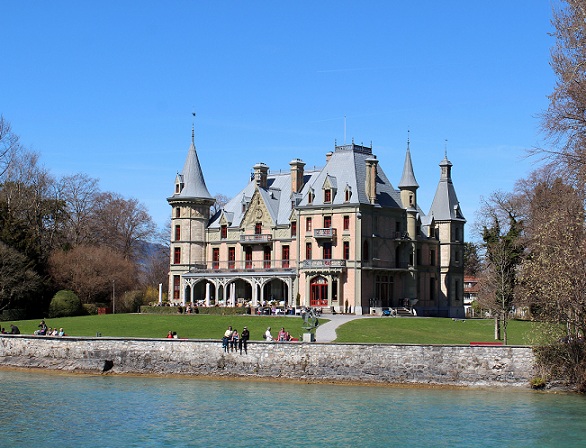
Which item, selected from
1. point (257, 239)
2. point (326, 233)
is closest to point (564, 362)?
point (326, 233)

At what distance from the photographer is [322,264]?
62375 millimetres

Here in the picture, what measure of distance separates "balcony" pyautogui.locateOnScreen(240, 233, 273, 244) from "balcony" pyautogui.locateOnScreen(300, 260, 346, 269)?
491cm

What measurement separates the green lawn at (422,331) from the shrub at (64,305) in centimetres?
2089

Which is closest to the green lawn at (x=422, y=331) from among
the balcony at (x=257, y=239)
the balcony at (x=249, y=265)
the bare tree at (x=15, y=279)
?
the balcony at (x=249, y=265)

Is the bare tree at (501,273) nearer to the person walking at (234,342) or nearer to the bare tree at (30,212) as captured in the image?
the person walking at (234,342)

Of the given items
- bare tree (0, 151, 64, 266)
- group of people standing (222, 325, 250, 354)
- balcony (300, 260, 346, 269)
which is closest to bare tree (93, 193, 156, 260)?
bare tree (0, 151, 64, 266)

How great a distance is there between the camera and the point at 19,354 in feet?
145

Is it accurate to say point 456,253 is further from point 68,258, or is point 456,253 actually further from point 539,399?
point 539,399

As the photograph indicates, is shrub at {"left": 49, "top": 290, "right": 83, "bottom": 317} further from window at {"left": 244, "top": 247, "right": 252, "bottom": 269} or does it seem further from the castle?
window at {"left": 244, "top": 247, "right": 252, "bottom": 269}

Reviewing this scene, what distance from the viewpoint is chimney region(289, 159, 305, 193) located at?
68062 millimetres

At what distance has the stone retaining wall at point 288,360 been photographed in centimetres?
3650

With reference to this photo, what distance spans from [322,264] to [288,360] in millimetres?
23764

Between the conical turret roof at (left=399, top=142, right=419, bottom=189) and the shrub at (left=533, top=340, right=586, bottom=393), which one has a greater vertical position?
the conical turret roof at (left=399, top=142, right=419, bottom=189)

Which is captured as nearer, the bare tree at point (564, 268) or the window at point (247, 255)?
the bare tree at point (564, 268)
